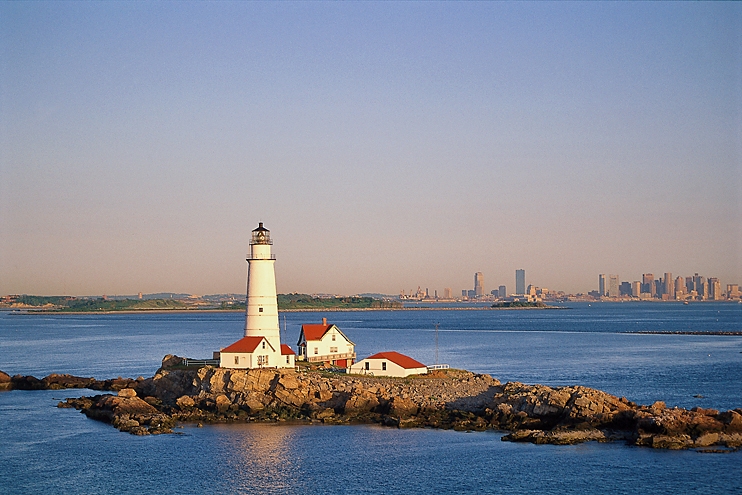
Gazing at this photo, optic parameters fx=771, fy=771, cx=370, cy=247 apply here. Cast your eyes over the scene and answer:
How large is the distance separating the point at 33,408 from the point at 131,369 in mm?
18709

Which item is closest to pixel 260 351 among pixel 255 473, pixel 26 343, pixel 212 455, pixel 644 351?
pixel 212 455

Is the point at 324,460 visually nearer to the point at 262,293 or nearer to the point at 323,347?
the point at 262,293

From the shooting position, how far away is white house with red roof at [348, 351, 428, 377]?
4269cm

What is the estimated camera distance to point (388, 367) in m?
42.8

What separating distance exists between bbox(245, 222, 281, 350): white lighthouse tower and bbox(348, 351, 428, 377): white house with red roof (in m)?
4.92

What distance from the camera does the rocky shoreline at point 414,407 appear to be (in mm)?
31109

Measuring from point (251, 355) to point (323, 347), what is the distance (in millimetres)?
7450

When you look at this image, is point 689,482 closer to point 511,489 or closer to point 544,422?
point 511,489

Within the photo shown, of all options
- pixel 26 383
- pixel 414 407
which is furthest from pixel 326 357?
pixel 26 383

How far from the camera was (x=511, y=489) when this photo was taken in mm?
25797

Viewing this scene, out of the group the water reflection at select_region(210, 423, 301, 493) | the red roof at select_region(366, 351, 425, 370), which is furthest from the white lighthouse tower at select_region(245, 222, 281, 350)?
the water reflection at select_region(210, 423, 301, 493)

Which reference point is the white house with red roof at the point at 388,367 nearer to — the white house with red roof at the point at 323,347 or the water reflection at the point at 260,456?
the white house with red roof at the point at 323,347

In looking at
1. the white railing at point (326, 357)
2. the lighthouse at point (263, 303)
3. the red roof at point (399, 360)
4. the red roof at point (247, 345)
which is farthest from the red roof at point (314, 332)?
the red roof at point (399, 360)

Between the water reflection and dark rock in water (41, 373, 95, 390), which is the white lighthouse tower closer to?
the water reflection
